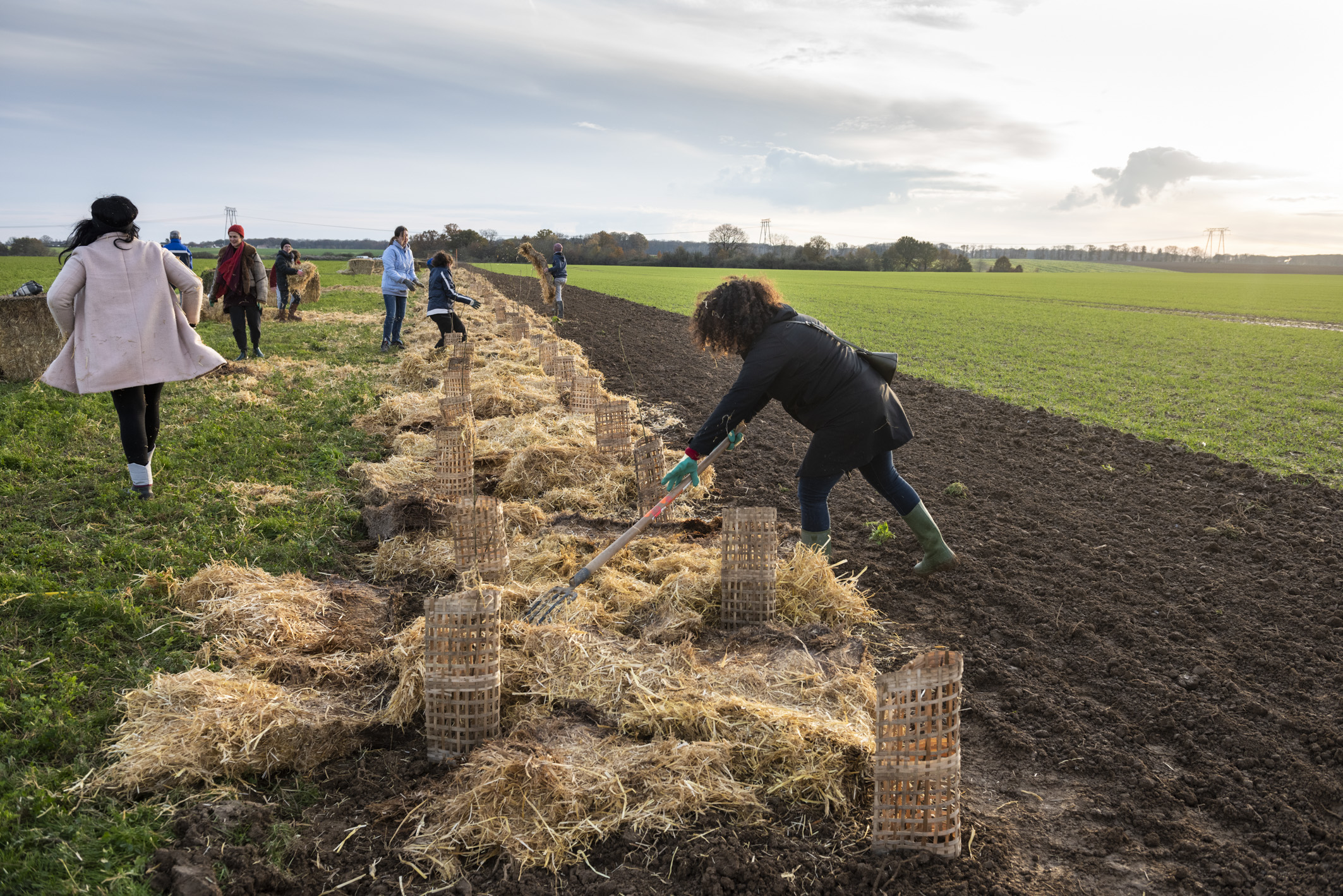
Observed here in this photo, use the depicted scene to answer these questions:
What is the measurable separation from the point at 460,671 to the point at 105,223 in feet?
15.3

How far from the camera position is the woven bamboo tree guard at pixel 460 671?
3.35 meters

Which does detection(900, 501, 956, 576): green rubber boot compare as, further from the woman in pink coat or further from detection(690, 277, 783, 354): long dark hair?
the woman in pink coat

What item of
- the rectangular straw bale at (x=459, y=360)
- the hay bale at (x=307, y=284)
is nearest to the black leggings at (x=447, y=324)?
the rectangular straw bale at (x=459, y=360)

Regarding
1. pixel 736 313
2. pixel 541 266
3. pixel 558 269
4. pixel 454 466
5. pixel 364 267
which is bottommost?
pixel 454 466

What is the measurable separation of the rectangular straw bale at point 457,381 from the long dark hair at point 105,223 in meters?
3.95

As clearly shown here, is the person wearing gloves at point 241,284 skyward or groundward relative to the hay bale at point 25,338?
skyward

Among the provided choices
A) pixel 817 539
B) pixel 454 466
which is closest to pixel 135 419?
pixel 454 466

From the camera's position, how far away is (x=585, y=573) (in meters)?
4.62

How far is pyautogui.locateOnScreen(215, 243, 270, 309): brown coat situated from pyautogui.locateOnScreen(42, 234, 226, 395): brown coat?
6661mm

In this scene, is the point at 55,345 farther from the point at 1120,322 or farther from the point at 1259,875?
the point at 1120,322

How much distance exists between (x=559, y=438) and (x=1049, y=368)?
530 inches

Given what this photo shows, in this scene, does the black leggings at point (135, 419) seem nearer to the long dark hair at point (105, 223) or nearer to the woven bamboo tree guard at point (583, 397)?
the long dark hair at point (105, 223)

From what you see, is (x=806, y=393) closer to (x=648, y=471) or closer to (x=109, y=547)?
(x=648, y=471)

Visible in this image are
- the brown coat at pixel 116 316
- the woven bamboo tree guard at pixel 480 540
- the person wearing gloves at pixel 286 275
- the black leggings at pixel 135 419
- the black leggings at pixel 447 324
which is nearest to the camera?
the woven bamboo tree guard at pixel 480 540
